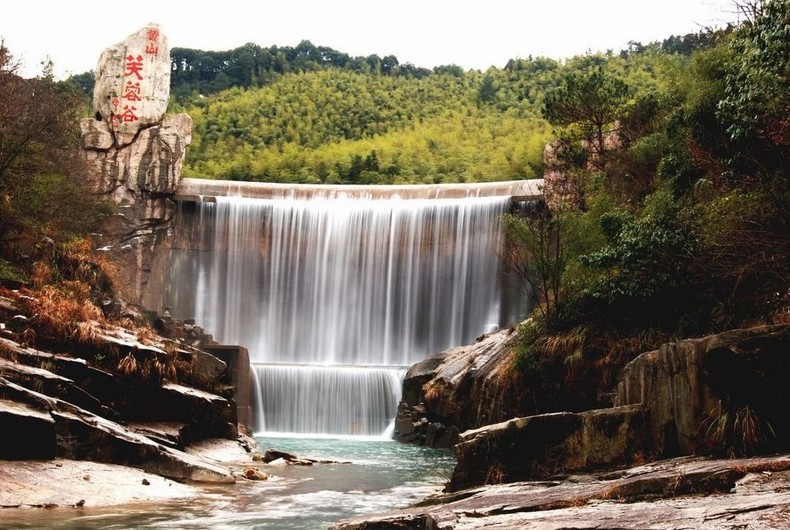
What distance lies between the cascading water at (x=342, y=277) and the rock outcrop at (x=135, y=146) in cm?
146

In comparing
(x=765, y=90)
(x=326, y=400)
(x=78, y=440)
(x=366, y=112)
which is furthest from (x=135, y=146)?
(x=366, y=112)

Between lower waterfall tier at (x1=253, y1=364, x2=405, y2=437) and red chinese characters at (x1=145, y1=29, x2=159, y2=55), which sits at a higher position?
red chinese characters at (x1=145, y1=29, x2=159, y2=55)

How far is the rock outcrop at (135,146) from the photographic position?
3394 cm

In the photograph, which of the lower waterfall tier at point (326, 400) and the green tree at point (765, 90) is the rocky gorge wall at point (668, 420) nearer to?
the green tree at point (765, 90)

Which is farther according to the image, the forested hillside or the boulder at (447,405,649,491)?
the forested hillside

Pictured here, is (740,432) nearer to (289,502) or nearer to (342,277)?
(289,502)

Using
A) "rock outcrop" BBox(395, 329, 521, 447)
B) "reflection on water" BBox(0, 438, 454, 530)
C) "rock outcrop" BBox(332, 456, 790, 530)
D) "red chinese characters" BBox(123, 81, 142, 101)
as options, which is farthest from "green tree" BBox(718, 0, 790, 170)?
"red chinese characters" BBox(123, 81, 142, 101)

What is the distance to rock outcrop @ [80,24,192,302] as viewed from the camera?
1336 inches

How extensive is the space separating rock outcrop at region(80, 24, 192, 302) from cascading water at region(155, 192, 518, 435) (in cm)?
146

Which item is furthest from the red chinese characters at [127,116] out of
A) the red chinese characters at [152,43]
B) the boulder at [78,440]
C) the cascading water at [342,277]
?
the boulder at [78,440]

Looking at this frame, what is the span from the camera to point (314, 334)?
3478 centimetres

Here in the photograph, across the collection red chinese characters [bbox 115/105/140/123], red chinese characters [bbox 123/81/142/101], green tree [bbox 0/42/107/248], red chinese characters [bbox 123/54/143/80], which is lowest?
green tree [bbox 0/42/107/248]

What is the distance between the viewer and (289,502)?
468 inches

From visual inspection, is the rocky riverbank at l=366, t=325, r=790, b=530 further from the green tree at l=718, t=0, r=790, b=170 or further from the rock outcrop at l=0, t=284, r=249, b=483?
the rock outcrop at l=0, t=284, r=249, b=483
